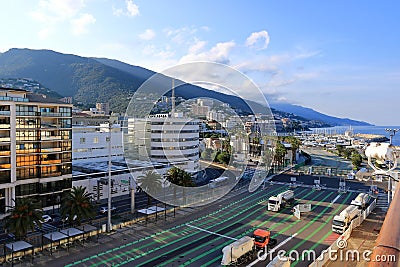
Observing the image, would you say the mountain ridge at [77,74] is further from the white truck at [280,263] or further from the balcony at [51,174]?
the white truck at [280,263]

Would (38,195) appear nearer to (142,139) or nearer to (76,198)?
(76,198)

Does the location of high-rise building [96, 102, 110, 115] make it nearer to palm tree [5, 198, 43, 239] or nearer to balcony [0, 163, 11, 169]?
balcony [0, 163, 11, 169]

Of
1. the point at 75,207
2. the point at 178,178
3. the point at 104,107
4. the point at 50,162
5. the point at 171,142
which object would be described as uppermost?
the point at 104,107

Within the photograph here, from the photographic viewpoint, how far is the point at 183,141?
43.8m

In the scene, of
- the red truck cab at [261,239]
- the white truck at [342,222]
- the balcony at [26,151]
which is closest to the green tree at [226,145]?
the white truck at [342,222]

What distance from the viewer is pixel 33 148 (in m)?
24.8

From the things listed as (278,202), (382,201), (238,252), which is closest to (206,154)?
(278,202)

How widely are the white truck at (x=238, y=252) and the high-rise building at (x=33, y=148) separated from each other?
54.8 ft

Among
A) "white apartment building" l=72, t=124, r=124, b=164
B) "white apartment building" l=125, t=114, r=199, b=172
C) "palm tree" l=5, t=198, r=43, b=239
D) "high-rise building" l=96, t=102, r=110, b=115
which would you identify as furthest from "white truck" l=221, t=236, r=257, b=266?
"high-rise building" l=96, t=102, r=110, b=115

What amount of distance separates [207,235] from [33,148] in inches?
604

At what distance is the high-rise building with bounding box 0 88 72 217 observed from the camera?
23000mm

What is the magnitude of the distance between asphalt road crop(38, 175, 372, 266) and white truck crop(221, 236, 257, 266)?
74cm

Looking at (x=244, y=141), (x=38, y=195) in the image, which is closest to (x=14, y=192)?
(x=38, y=195)

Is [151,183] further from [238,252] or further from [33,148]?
[238,252]
